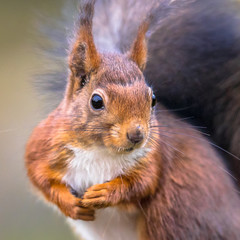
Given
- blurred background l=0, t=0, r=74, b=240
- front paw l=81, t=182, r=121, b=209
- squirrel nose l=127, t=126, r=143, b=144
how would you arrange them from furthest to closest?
blurred background l=0, t=0, r=74, b=240 < front paw l=81, t=182, r=121, b=209 < squirrel nose l=127, t=126, r=143, b=144

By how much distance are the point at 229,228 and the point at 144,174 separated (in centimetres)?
24

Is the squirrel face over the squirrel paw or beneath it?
over

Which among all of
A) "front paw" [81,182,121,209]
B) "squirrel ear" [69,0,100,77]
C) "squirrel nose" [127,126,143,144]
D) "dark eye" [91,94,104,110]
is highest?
"squirrel ear" [69,0,100,77]

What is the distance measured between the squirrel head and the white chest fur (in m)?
0.05

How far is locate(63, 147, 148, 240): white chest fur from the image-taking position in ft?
3.87

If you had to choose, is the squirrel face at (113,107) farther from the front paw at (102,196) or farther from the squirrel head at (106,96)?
the front paw at (102,196)

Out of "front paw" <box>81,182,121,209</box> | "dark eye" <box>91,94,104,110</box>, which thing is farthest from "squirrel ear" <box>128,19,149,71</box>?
"front paw" <box>81,182,121,209</box>

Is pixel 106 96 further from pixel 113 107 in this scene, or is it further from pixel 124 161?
pixel 124 161

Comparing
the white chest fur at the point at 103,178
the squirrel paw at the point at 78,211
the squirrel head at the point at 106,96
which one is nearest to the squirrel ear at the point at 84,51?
the squirrel head at the point at 106,96

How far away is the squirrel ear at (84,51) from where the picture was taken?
43.4 inches

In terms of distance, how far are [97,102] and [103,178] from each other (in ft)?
0.70

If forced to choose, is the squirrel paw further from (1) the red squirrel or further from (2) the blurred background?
(2) the blurred background

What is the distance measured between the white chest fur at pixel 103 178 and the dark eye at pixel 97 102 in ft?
0.34

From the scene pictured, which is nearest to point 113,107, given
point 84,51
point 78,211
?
point 84,51
